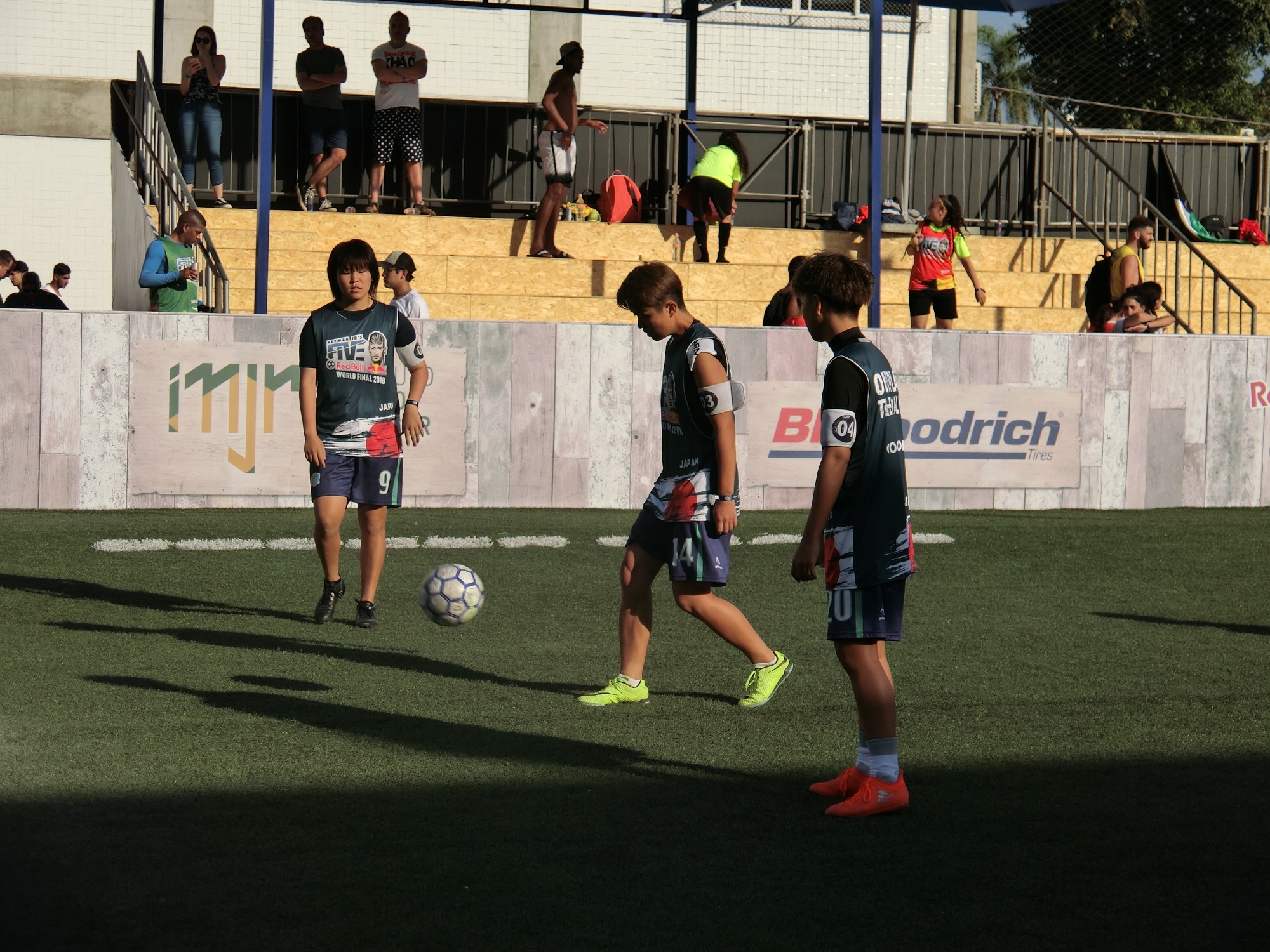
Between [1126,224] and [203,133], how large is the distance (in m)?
12.7

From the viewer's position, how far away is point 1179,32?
39188 mm

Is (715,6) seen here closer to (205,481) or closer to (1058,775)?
(205,481)

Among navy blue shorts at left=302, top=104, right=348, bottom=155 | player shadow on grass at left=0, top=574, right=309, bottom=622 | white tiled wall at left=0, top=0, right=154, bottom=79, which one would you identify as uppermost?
white tiled wall at left=0, top=0, right=154, bottom=79

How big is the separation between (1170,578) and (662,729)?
547cm

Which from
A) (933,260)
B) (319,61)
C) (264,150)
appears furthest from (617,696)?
(319,61)

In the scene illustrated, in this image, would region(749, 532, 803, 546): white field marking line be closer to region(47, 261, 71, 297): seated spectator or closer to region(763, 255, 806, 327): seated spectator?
region(763, 255, 806, 327): seated spectator

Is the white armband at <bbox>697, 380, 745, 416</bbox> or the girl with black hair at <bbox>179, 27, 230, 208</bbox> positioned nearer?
the white armband at <bbox>697, 380, 745, 416</bbox>

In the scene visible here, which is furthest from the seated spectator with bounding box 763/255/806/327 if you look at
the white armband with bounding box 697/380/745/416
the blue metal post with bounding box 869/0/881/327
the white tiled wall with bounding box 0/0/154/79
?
the white tiled wall with bounding box 0/0/154/79

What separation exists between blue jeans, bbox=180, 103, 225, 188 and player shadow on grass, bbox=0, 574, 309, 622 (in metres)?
9.89

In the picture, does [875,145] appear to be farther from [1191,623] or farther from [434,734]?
[434,734]

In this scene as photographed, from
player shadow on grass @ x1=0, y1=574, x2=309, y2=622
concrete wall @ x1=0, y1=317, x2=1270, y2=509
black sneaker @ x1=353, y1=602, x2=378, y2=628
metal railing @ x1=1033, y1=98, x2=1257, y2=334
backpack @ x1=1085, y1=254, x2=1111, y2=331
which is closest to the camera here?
black sneaker @ x1=353, y1=602, x2=378, y2=628

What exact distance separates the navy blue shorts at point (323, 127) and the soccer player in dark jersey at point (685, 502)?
13.1 meters

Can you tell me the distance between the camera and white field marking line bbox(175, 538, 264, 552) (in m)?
10.7

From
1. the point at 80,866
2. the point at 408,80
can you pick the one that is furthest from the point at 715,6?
the point at 80,866
